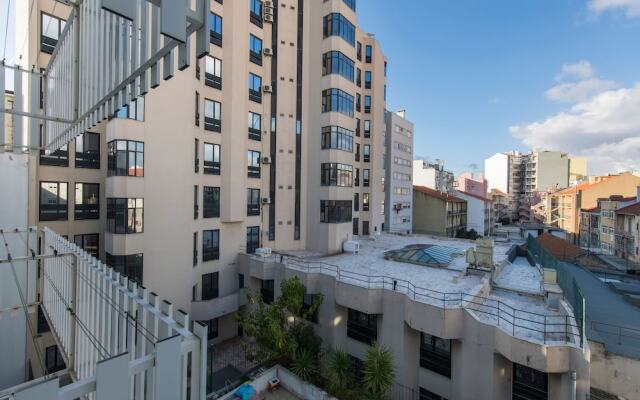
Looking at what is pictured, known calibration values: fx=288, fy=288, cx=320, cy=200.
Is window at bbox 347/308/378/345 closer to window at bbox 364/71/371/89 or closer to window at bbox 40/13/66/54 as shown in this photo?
window at bbox 40/13/66/54

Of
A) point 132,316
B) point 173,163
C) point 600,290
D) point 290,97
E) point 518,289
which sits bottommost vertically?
point 600,290

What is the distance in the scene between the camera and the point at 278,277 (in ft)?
58.3

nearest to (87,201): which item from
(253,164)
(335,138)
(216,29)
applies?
(253,164)

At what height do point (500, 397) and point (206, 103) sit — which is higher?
point (206, 103)

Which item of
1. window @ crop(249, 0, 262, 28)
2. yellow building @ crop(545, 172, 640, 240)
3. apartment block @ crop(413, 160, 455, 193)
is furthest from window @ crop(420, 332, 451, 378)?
yellow building @ crop(545, 172, 640, 240)

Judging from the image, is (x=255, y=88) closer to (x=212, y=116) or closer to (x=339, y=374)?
(x=212, y=116)

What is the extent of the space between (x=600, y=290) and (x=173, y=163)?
93.4 ft

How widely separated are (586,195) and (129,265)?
6689 centimetres

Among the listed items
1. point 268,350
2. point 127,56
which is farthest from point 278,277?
point 127,56

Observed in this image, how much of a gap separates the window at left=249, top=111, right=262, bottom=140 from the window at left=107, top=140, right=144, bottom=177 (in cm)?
790

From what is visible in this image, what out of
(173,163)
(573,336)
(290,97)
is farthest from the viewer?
(290,97)

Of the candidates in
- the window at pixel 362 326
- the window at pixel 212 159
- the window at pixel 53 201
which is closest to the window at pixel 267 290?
the window at pixel 362 326

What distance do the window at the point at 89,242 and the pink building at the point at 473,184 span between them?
78712 millimetres

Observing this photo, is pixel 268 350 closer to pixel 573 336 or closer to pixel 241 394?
pixel 241 394
